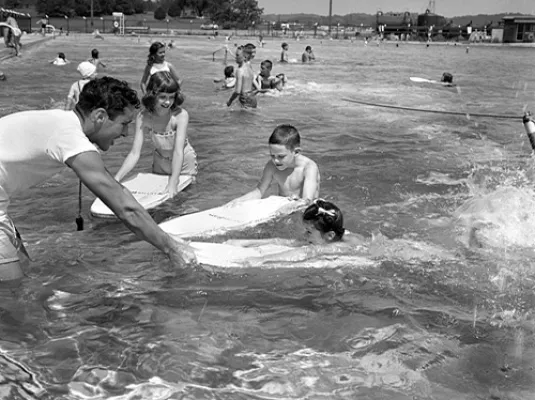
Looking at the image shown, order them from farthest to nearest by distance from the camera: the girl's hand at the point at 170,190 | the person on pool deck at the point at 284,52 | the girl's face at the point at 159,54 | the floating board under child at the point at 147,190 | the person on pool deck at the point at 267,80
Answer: the person on pool deck at the point at 284,52, the person on pool deck at the point at 267,80, the girl's face at the point at 159,54, the girl's hand at the point at 170,190, the floating board under child at the point at 147,190

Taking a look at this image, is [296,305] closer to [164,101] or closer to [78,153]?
[78,153]

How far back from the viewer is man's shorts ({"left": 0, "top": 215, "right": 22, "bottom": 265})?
373 cm

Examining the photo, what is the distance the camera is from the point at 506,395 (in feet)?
11.2

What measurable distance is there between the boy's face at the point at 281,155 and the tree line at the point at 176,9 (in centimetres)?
9593

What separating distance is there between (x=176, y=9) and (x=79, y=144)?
388 feet

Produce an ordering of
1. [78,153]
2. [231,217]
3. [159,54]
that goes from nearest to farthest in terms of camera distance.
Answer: [78,153] < [231,217] < [159,54]

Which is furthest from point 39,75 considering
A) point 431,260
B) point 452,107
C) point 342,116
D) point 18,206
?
point 431,260

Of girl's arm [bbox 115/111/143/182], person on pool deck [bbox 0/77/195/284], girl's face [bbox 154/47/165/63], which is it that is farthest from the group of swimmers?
girl's face [bbox 154/47/165/63]

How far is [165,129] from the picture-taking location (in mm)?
7207

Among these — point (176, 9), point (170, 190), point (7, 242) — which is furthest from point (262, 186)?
point (176, 9)

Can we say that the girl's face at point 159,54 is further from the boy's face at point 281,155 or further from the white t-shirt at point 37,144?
the white t-shirt at point 37,144

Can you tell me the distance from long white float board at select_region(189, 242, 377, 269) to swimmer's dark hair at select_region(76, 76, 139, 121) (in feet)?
5.59

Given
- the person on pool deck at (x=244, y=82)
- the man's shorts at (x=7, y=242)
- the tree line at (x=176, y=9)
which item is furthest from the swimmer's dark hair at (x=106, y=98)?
the tree line at (x=176, y=9)

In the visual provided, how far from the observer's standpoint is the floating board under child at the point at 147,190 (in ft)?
20.9
